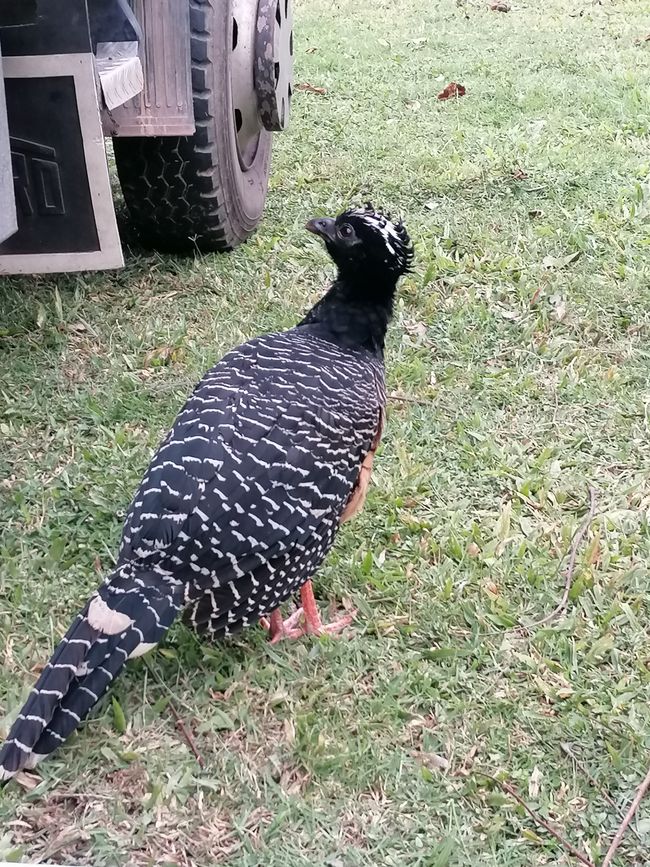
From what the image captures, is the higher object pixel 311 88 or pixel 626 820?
pixel 311 88

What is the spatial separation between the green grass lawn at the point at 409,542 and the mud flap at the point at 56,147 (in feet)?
2.56

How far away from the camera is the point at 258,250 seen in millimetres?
4945

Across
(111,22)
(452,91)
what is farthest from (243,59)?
(452,91)

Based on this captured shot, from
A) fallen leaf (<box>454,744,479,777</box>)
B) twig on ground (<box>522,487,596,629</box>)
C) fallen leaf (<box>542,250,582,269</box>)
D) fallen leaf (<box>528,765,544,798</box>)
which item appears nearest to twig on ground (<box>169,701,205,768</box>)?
fallen leaf (<box>454,744,479,777</box>)

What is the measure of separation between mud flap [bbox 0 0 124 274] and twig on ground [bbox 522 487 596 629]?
1.99 metres

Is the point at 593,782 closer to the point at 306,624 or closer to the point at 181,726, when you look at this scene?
the point at 306,624

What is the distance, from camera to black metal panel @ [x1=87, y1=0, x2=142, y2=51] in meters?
3.16

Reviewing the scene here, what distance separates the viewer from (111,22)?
3.21 metres

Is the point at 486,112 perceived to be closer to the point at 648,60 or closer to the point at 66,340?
the point at 648,60

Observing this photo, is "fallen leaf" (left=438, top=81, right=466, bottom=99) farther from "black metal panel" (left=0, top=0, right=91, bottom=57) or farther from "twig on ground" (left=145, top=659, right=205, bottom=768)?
"twig on ground" (left=145, top=659, right=205, bottom=768)

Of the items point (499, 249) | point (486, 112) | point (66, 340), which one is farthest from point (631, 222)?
point (66, 340)

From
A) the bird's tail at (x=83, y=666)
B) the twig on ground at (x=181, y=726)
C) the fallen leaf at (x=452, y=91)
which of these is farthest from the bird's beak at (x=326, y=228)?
the fallen leaf at (x=452, y=91)

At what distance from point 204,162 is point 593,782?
3.31 meters

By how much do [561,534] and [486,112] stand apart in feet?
15.9
